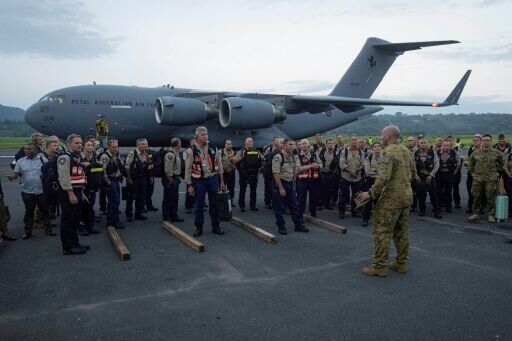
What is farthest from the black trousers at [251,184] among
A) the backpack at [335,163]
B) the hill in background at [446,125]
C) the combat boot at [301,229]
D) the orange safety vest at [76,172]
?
the hill in background at [446,125]

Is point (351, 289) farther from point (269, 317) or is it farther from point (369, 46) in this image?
point (369, 46)

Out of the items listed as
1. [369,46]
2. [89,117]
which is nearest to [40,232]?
[89,117]

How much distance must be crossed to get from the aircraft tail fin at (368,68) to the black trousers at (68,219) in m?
17.4

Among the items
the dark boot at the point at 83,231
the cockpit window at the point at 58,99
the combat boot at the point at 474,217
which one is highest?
the cockpit window at the point at 58,99

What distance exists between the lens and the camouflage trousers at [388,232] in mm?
5277

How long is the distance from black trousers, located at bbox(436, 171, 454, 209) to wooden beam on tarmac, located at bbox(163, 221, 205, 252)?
21.6 ft

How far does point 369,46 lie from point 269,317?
1988 cm

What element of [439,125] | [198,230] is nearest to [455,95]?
[198,230]

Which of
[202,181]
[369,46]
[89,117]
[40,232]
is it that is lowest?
[40,232]

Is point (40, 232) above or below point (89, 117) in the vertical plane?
below

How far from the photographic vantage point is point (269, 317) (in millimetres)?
4020

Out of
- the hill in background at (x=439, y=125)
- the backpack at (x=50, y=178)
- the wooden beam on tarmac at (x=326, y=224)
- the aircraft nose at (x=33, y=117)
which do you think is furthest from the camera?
the hill in background at (x=439, y=125)

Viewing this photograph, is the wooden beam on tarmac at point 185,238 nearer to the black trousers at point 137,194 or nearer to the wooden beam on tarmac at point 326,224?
the black trousers at point 137,194

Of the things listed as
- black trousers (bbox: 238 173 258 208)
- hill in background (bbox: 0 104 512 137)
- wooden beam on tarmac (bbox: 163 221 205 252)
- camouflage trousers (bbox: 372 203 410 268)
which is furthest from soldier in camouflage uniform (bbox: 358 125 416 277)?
hill in background (bbox: 0 104 512 137)
